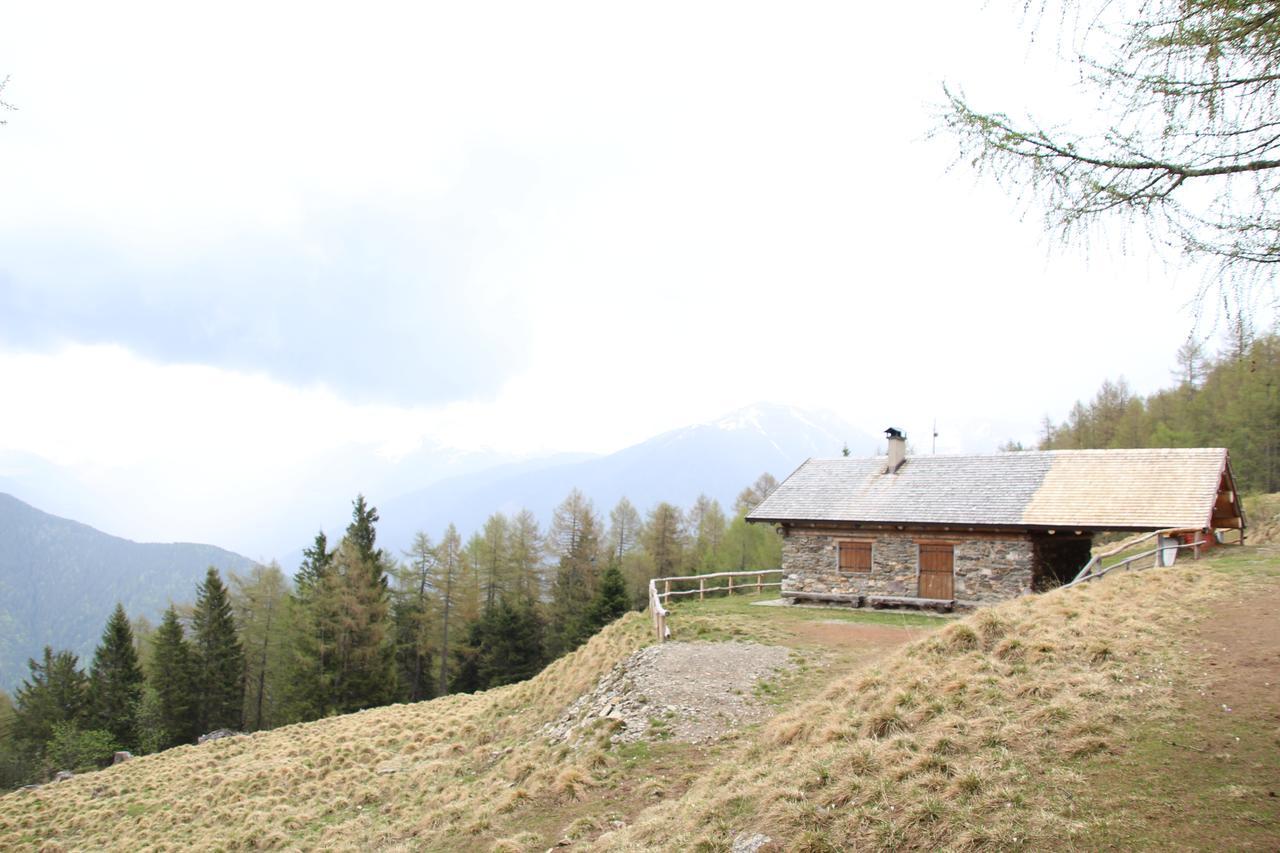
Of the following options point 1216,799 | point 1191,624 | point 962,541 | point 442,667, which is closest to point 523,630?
point 442,667

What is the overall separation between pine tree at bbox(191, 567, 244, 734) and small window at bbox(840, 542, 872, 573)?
37703 mm

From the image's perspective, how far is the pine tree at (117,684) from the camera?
38438 mm

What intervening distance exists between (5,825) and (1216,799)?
2421cm

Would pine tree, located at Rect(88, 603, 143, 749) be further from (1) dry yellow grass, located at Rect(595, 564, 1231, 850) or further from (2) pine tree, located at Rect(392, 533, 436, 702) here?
(1) dry yellow grass, located at Rect(595, 564, 1231, 850)

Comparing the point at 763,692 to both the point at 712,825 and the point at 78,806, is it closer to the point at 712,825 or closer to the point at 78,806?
the point at 712,825

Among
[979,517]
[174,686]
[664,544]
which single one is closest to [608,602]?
[664,544]

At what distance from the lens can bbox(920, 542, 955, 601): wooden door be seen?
19625 mm

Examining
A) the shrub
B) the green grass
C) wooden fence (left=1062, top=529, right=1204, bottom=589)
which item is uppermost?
wooden fence (left=1062, top=529, right=1204, bottom=589)

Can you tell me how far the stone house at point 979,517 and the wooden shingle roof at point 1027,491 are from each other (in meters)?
0.04

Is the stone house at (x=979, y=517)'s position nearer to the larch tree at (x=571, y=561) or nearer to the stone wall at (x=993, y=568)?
the stone wall at (x=993, y=568)

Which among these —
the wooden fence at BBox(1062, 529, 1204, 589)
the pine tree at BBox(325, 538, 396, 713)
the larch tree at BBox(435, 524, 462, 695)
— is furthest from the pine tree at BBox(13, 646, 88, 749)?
the wooden fence at BBox(1062, 529, 1204, 589)

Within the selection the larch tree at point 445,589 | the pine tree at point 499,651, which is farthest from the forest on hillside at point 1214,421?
the larch tree at point 445,589

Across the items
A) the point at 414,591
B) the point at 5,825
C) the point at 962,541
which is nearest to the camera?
the point at 5,825

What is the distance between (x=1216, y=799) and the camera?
17.4 feet
